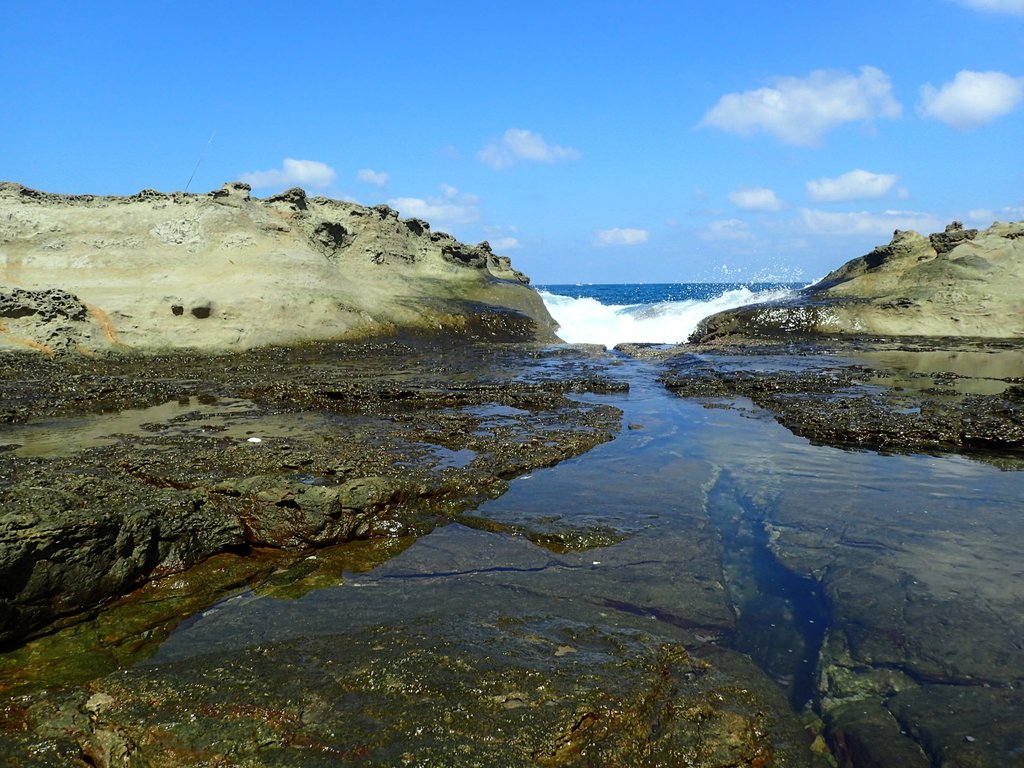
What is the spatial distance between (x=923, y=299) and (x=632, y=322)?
533 inches

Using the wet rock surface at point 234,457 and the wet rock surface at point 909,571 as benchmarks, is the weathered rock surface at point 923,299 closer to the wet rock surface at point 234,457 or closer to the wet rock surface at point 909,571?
the wet rock surface at point 234,457

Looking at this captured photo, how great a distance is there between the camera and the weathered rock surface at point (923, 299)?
2420cm

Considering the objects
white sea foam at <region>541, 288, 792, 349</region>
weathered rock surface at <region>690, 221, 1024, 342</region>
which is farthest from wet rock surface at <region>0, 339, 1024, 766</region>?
white sea foam at <region>541, 288, 792, 349</region>

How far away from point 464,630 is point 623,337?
29.8 m

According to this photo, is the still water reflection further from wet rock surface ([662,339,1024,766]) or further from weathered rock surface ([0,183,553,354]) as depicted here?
weathered rock surface ([0,183,553,354])

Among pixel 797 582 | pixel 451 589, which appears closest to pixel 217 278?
pixel 451 589

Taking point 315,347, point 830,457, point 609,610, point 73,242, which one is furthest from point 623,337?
point 609,610

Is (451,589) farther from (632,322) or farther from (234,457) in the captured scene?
(632,322)

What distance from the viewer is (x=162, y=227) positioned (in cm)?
2233

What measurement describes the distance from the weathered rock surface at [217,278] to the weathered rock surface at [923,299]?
369 inches

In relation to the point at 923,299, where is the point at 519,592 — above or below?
below

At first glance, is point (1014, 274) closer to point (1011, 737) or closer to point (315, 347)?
point (315, 347)

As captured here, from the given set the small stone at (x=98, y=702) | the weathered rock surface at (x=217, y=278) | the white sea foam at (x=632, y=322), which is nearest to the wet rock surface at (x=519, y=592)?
the small stone at (x=98, y=702)

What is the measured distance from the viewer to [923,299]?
25250 millimetres
